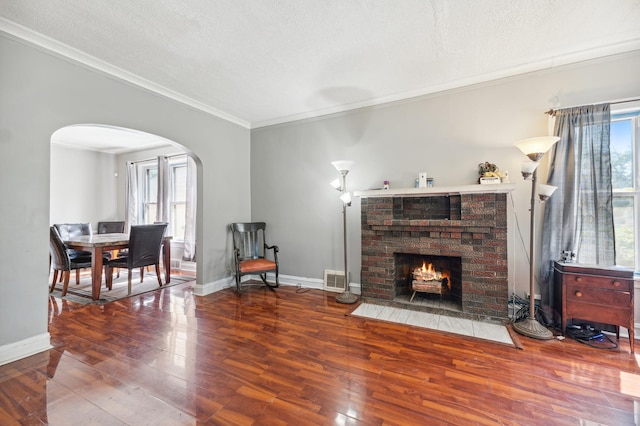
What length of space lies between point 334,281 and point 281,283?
3.24 feet

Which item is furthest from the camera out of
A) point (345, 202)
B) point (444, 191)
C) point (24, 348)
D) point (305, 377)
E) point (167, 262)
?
point (167, 262)

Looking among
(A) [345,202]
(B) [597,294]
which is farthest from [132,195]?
(B) [597,294]

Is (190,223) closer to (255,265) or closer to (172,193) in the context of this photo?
(172,193)

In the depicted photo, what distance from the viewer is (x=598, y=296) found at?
92.4 inches

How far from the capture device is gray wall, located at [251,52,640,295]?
2.77m

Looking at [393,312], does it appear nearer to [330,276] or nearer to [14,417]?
[330,276]

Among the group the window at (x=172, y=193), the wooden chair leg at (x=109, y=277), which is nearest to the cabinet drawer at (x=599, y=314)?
the wooden chair leg at (x=109, y=277)

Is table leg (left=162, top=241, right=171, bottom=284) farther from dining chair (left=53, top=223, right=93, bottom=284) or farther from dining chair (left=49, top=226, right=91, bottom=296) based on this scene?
dining chair (left=53, top=223, right=93, bottom=284)

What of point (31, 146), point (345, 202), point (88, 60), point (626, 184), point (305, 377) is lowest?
point (305, 377)

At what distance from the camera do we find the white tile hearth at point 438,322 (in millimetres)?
2516

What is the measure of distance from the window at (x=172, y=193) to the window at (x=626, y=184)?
6452 millimetres

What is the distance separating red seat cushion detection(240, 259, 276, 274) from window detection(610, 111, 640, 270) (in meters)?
3.97

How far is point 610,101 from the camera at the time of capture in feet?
8.29

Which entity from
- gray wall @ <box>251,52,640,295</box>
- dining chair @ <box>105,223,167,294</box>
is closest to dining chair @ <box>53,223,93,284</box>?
dining chair @ <box>105,223,167,294</box>
